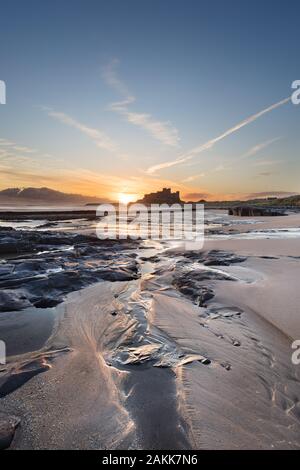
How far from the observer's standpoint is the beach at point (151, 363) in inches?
75.9

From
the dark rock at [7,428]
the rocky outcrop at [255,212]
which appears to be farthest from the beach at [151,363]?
the rocky outcrop at [255,212]

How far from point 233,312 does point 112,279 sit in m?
3.00

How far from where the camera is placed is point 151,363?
9.12ft

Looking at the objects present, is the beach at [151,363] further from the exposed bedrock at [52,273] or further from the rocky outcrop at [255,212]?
the rocky outcrop at [255,212]

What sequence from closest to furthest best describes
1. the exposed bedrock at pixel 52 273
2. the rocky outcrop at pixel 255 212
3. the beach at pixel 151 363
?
the beach at pixel 151 363
the exposed bedrock at pixel 52 273
the rocky outcrop at pixel 255 212

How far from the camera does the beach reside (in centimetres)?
193

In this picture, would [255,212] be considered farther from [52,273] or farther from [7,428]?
[7,428]

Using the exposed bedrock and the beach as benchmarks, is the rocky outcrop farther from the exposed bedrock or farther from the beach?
the beach

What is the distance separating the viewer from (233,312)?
413 cm
